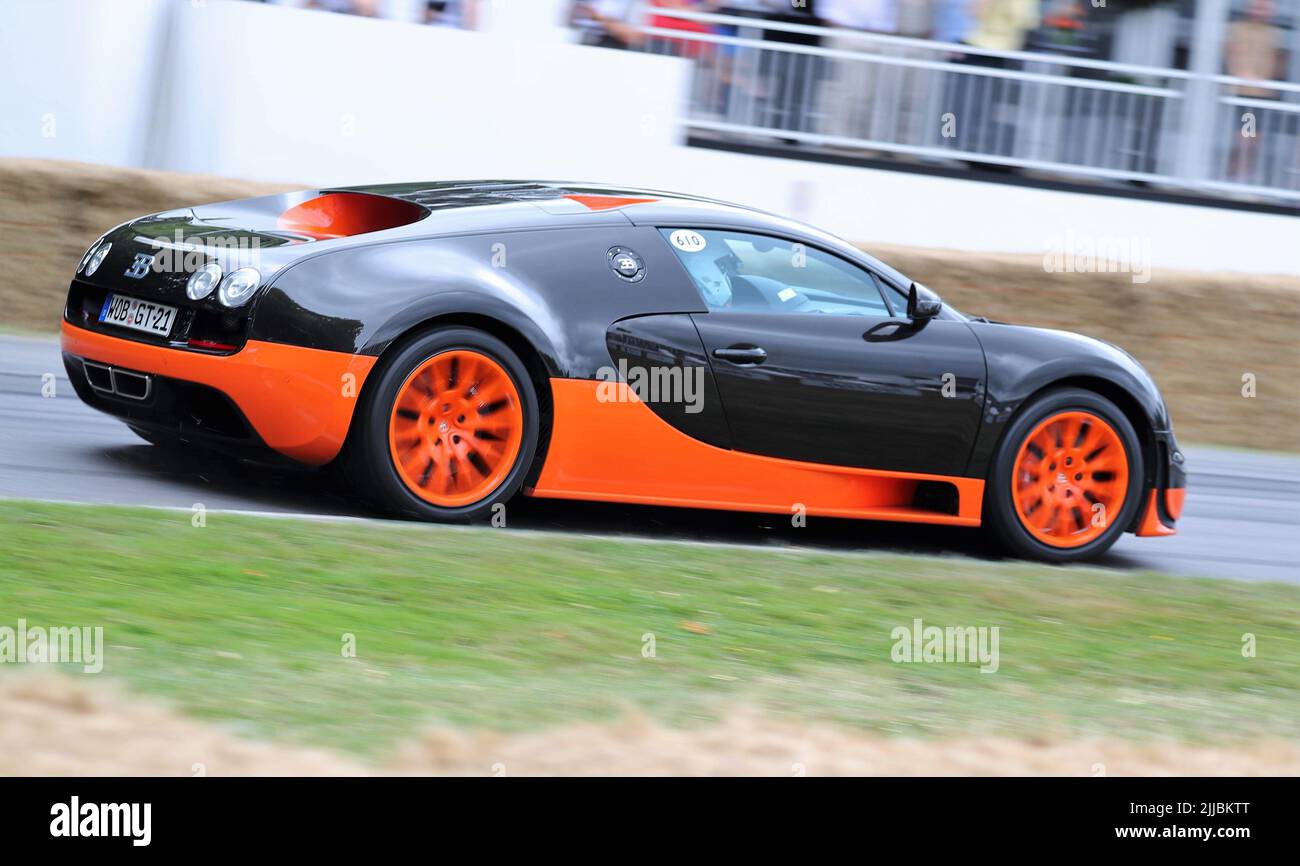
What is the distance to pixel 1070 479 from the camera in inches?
312

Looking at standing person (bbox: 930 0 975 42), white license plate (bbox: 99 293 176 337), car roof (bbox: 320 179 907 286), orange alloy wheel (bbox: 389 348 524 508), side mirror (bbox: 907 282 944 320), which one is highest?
standing person (bbox: 930 0 975 42)

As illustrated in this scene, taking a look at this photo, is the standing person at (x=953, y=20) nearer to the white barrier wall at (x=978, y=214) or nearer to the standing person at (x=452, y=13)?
the white barrier wall at (x=978, y=214)

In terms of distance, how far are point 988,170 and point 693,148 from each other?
279 centimetres

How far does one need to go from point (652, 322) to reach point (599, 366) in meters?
0.31

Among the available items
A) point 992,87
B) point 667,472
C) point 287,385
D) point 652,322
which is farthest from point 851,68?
point 287,385

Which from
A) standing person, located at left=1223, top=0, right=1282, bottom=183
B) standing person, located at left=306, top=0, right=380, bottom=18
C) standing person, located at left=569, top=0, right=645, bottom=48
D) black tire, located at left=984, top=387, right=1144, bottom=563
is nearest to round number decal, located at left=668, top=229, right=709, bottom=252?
black tire, located at left=984, top=387, right=1144, bottom=563

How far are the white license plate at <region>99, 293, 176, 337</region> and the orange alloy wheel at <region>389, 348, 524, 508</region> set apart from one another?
92cm

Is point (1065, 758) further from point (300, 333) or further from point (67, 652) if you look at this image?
point (300, 333)

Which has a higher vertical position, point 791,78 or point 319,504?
point 791,78

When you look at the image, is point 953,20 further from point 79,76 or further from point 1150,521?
point 1150,521

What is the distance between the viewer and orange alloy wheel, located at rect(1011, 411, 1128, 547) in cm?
780

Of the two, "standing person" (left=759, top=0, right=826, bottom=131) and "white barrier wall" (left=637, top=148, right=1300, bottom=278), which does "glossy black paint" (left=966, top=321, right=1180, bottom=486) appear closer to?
"white barrier wall" (left=637, top=148, right=1300, bottom=278)
